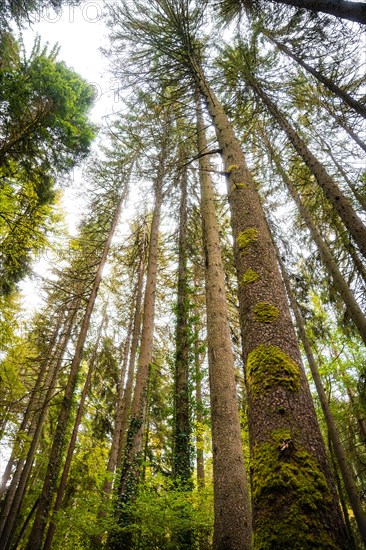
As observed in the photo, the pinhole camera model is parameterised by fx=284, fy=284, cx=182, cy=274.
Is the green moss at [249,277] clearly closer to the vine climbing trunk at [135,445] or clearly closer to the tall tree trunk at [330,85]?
the vine climbing trunk at [135,445]

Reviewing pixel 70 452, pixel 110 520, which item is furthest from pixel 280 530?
pixel 70 452

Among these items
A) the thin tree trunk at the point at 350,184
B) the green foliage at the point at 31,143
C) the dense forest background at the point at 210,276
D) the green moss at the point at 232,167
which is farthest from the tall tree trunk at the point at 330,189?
the green foliage at the point at 31,143

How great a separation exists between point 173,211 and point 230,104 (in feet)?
19.2

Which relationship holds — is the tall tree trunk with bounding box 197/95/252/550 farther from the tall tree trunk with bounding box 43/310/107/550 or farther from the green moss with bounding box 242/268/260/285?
the tall tree trunk with bounding box 43/310/107/550

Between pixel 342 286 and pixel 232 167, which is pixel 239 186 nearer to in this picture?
pixel 232 167

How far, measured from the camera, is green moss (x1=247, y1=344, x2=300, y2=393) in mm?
1968

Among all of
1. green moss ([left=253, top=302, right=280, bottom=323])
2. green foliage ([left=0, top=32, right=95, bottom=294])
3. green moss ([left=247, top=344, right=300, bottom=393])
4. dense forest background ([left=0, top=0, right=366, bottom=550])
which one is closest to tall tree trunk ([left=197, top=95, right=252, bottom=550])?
dense forest background ([left=0, top=0, right=366, bottom=550])

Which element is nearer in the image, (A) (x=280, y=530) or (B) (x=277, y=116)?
(A) (x=280, y=530)

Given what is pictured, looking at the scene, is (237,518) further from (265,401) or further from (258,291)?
(258,291)

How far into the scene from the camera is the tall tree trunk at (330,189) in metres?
6.01

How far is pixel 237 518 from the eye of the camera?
350cm

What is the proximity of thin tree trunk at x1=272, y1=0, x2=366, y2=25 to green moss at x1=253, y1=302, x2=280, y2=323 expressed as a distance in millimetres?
4255

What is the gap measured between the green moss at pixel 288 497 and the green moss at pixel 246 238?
5.67 feet

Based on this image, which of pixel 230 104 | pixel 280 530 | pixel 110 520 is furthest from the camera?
pixel 230 104
